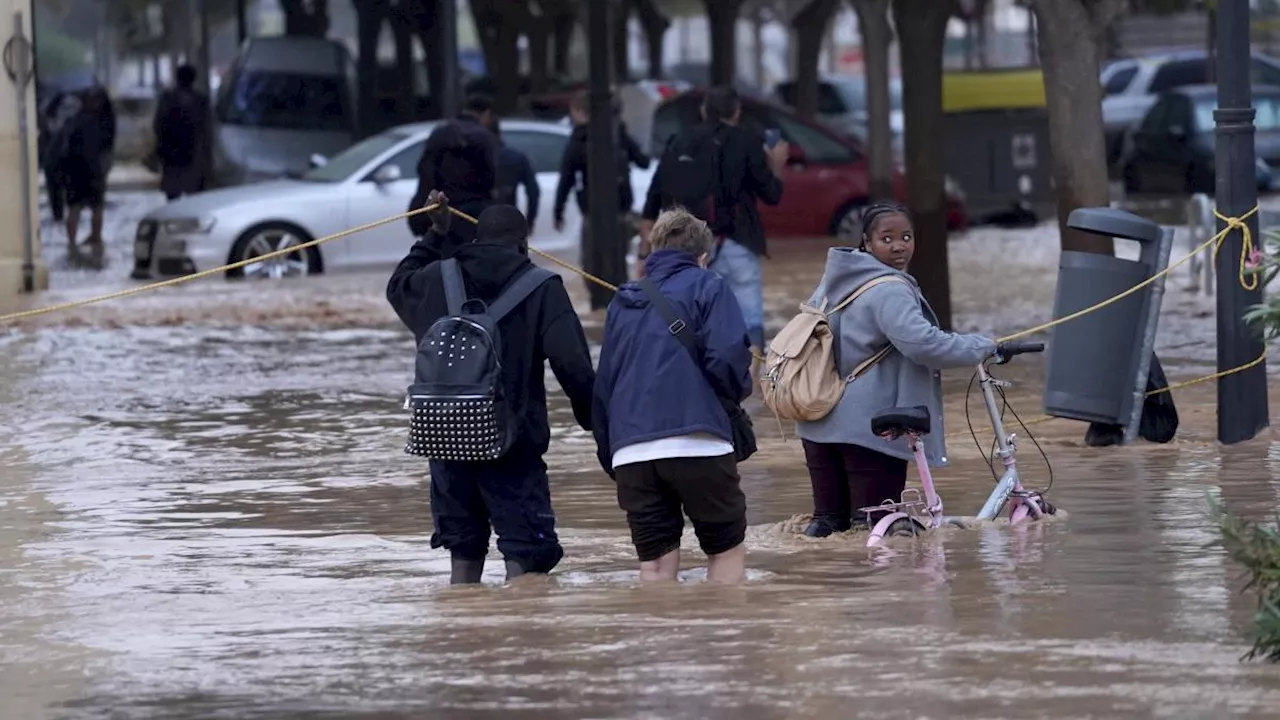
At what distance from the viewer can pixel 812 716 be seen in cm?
620

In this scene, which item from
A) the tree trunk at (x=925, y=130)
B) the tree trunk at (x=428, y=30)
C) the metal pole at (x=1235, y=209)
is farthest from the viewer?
the tree trunk at (x=428, y=30)

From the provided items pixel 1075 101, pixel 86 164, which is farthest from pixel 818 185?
Result: pixel 1075 101

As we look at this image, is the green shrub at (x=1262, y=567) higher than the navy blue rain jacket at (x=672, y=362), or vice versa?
the navy blue rain jacket at (x=672, y=362)

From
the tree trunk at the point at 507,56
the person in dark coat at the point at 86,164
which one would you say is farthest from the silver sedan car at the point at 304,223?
the tree trunk at the point at 507,56

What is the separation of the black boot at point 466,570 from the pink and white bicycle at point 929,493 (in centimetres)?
134

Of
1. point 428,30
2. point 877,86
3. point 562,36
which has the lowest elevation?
point 877,86

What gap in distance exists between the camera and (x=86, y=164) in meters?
25.9

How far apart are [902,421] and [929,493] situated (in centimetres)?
52

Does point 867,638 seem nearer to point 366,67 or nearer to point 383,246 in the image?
point 383,246

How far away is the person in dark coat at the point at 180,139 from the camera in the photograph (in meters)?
27.2

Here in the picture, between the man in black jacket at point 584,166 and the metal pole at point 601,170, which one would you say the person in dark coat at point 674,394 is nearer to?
the metal pole at point 601,170

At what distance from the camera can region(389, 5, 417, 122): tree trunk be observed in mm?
36750

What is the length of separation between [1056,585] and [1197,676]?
130 cm

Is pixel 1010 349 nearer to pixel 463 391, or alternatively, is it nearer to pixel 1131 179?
pixel 463 391
